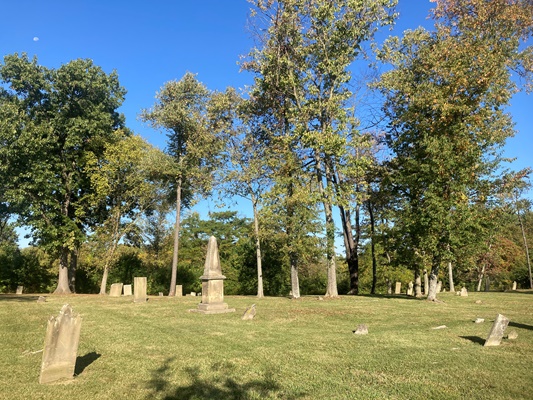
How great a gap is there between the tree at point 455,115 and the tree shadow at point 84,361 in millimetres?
15836

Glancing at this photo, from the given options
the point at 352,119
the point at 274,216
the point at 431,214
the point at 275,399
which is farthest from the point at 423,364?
the point at 352,119

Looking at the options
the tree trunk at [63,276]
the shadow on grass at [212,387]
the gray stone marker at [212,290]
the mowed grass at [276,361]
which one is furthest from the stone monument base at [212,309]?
the tree trunk at [63,276]

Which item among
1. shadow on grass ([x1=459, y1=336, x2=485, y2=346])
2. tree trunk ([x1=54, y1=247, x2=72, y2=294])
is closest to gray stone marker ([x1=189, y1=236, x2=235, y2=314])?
shadow on grass ([x1=459, y1=336, x2=485, y2=346])

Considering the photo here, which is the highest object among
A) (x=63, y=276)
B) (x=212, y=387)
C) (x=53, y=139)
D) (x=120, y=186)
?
(x=53, y=139)

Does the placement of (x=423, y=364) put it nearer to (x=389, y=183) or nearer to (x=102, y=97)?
(x=389, y=183)

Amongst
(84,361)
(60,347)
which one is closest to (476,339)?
(84,361)

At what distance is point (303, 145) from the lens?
886 inches

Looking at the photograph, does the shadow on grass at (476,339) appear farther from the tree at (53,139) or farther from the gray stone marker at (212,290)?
the tree at (53,139)

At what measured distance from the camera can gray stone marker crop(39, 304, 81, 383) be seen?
19.7 ft

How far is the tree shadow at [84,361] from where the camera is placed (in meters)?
6.71

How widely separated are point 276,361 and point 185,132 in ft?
80.7

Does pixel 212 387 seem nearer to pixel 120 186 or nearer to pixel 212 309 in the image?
pixel 212 309

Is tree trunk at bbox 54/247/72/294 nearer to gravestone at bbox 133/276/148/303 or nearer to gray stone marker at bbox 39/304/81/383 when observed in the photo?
gravestone at bbox 133/276/148/303

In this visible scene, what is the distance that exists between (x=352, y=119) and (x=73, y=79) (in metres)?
20.4
